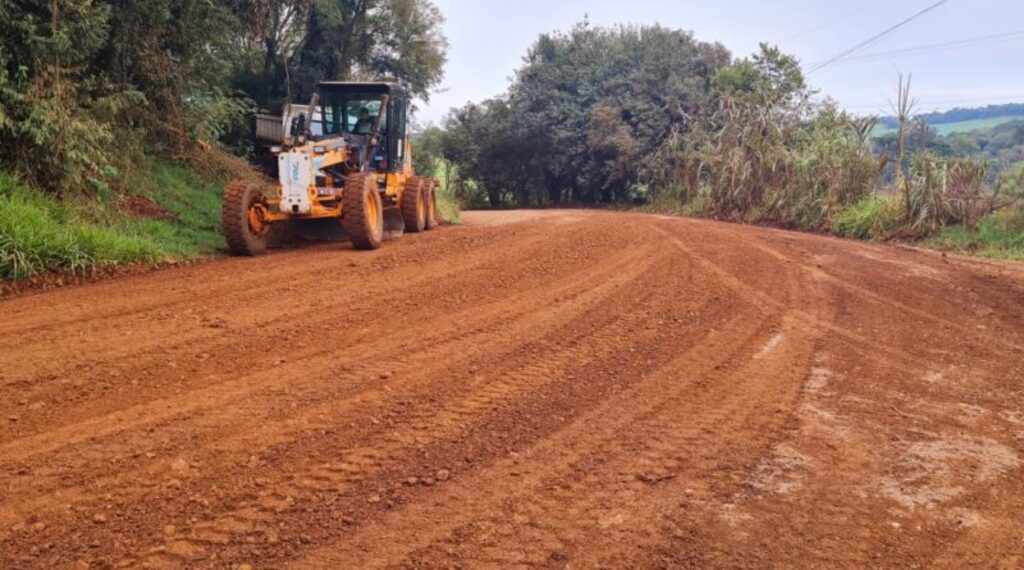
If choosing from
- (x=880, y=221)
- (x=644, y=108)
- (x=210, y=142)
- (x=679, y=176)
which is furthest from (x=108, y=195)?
(x=644, y=108)

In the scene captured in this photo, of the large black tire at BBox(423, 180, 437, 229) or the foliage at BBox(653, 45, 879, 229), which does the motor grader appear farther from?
the foliage at BBox(653, 45, 879, 229)

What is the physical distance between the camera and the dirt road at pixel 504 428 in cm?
328

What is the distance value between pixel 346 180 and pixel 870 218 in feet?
37.1

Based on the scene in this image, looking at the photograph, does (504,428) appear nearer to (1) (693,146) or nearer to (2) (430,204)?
(2) (430,204)

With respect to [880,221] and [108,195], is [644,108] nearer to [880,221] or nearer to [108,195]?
[880,221]

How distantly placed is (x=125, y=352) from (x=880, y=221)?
1517 centimetres

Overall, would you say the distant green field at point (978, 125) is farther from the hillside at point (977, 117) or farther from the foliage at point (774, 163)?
the foliage at point (774, 163)

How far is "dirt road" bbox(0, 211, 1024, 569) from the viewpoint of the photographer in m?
3.28

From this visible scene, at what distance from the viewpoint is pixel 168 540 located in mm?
3174

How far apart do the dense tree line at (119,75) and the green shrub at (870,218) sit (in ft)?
43.1

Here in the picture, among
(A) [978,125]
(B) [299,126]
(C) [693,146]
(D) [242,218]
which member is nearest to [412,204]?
(B) [299,126]

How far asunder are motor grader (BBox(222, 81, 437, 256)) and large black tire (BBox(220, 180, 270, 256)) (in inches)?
0.5

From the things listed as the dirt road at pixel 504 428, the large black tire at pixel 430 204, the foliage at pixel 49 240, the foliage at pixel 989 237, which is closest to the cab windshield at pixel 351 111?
the large black tire at pixel 430 204

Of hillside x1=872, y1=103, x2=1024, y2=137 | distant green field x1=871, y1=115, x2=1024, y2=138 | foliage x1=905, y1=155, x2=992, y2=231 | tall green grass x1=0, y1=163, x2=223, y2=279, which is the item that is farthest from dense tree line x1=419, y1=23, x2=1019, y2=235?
tall green grass x1=0, y1=163, x2=223, y2=279
